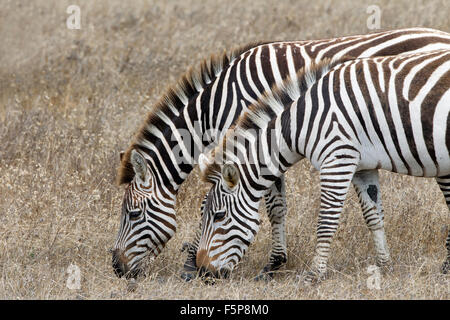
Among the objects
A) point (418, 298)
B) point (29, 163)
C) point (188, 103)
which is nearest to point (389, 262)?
point (418, 298)

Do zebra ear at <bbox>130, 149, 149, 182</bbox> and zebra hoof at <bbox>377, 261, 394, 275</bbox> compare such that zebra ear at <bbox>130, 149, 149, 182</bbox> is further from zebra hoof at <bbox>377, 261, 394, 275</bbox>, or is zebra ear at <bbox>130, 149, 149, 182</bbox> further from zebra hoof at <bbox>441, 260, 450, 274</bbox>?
zebra hoof at <bbox>441, 260, 450, 274</bbox>

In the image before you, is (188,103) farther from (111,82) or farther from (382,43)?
(111,82)

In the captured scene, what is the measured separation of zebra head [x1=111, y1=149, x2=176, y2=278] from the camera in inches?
236

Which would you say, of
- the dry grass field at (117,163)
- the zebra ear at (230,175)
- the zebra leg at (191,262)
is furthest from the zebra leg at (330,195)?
the zebra leg at (191,262)

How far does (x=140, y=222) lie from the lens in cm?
608

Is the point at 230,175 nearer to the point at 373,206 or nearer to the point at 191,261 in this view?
the point at 191,261

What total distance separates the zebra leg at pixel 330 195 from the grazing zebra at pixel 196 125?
2.66ft

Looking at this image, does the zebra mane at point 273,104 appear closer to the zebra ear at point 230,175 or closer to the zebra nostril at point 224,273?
the zebra ear at point 230,175

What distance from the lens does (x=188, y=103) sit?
6.48 metres

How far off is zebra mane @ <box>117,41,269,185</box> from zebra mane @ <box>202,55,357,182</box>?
0.81 metres

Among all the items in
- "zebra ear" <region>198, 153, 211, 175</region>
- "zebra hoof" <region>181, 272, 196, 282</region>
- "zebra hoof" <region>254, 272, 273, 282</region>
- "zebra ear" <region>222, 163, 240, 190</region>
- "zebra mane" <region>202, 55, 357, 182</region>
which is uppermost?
"zebra mane" <region>202, 55, 357, 182</region>

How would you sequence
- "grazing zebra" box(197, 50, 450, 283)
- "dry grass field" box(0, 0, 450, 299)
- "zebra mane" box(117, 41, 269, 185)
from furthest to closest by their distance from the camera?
"zebra mane" box(117, 41, 269, 185) < "dry grass field" box(0, 0, 450, 299) < "grazing zebra" box(197, 50, 450, 283)

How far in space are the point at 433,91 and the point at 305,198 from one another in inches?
97.0

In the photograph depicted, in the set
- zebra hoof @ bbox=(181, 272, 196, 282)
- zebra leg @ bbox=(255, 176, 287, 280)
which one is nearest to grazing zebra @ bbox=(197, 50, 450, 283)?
zebra hoof @ bbox=(181, 272, 196, 282)
